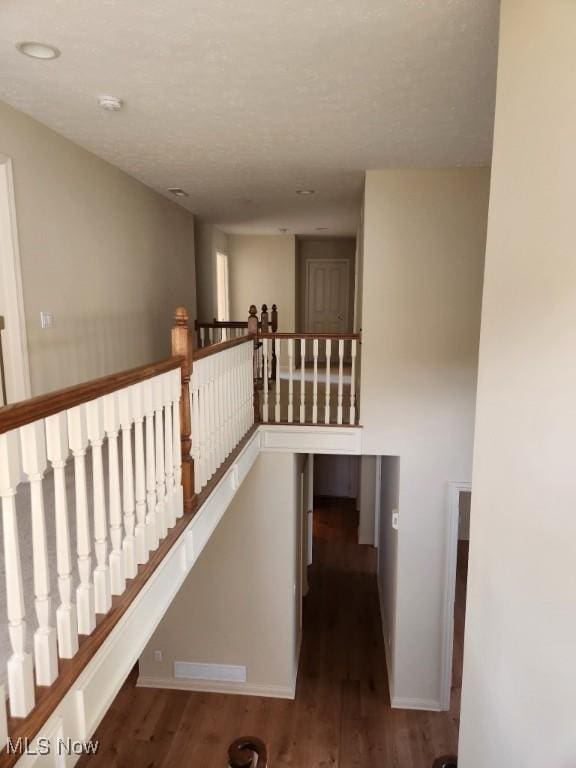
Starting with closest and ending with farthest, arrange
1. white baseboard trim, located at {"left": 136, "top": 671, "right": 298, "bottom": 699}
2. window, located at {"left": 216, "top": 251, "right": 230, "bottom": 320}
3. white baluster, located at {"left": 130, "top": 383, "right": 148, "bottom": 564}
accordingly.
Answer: white baluster, located at {"left": 130, "top": 383, "right": 148, "bottom": 564} < white baseboard trim, located at {"left": 136, "top": 671, "right": 298, "bottom": 699} < window, located at {"left": 216, "top": 251, "right": 230, "bottom": 320}

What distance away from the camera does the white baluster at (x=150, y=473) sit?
6.71ft

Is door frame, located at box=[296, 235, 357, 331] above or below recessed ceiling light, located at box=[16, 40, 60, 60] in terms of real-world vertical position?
below

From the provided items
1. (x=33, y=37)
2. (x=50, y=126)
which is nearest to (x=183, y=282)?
(x=50, y=126)

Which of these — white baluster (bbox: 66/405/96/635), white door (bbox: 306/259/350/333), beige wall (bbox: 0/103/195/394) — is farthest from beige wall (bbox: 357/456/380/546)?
white baluster (bbox: 66/405/96/635)

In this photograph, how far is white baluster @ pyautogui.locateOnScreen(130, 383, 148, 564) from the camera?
1924 millimetres

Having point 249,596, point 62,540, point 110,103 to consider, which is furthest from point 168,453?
point 249,596

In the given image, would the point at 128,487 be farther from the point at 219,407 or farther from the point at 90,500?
the point at 219,407

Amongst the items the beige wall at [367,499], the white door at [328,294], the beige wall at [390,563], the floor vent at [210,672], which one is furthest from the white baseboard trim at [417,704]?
the white door at [328,294]

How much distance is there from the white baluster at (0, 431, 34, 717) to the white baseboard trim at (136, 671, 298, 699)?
4558 millimetres

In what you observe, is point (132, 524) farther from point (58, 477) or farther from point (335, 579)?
point (335, 579)

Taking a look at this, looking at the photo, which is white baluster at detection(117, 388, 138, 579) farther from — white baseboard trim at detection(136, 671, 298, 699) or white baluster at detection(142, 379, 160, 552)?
white baseboard trim at detection(136, 671, 298, 699)

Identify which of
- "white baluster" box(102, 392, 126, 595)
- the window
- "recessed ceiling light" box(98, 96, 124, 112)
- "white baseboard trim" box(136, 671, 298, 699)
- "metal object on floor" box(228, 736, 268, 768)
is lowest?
"white baseboard trim" box(136, 671, 298, 699)

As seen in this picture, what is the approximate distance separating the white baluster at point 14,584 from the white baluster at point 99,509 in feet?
1.16

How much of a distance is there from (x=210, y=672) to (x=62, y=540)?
15.2ft
